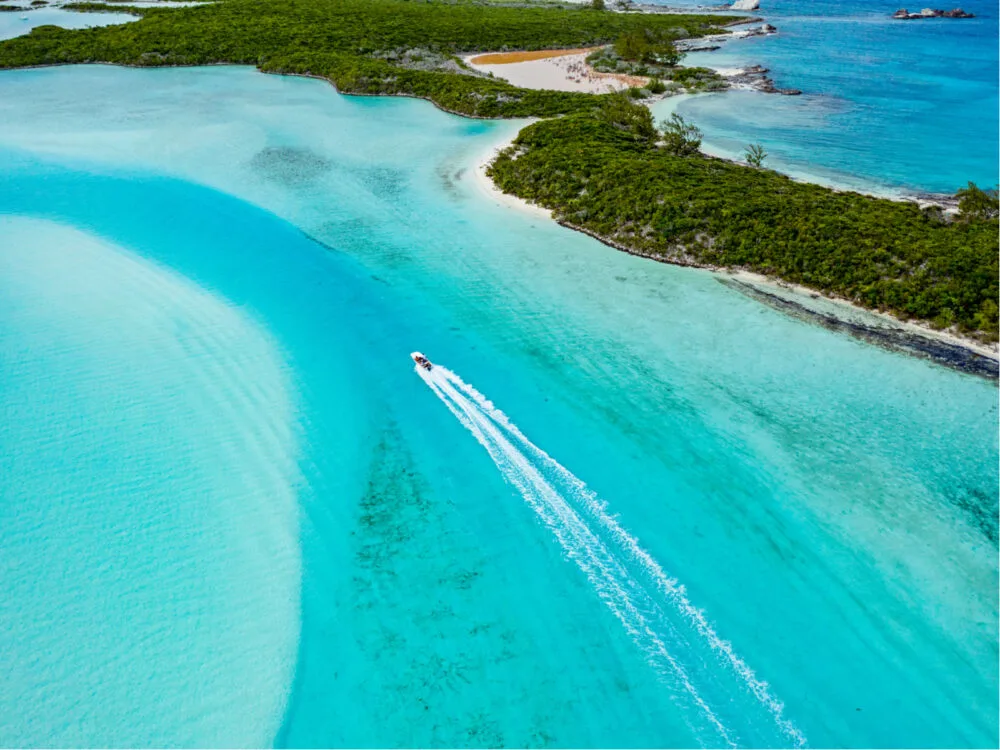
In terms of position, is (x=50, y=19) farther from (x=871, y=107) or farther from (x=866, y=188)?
(x=866, y=188)

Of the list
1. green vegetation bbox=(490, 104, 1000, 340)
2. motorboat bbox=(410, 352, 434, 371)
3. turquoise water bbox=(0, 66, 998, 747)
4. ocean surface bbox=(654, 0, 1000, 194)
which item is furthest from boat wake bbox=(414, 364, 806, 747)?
ocean surface bbox=(654, 0, 1000, 194)

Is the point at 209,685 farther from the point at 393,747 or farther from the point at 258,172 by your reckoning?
the point at 258,172

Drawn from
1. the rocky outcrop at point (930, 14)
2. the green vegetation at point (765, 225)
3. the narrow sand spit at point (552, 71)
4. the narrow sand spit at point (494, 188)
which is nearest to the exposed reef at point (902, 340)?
the green vegetation at point (765, 225)

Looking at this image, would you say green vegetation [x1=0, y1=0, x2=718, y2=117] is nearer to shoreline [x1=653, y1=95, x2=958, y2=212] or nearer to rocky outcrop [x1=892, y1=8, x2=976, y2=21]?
shoreline [x1=653, y1=95, x2=958, y2=212]

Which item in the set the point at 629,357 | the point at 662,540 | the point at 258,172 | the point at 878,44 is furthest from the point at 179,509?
the point at 878,44

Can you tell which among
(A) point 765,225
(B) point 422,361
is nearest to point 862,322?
(A) point 765,225
